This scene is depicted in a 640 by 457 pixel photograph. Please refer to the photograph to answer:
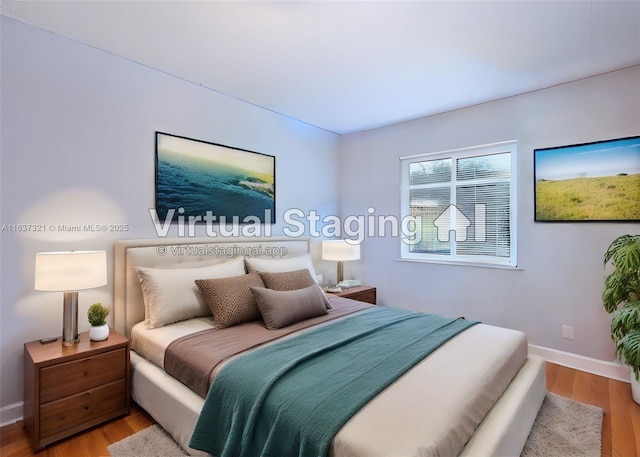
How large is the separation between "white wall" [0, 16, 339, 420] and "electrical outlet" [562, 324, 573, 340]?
372cm

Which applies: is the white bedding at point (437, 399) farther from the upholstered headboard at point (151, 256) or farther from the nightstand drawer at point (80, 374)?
the upholstered headboard at point (151, 256)

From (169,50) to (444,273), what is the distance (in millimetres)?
3367

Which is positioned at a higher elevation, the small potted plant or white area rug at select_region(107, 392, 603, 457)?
the small potted plant

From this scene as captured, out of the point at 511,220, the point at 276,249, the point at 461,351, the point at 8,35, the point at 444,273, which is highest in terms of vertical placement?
the point at 8,35

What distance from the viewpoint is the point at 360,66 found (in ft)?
8.40

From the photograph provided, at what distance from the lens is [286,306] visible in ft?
7.49

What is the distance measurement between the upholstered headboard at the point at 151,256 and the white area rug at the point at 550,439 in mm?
824

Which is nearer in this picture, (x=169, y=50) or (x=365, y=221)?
(x=169, y=50)

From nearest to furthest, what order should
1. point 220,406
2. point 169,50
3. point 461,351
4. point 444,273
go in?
point 220,406
point 461,351
point 169,50
point 444,273

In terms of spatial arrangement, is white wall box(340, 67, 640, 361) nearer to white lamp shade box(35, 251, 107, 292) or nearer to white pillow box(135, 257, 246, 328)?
white pillow box(135, 257, 246, 328)

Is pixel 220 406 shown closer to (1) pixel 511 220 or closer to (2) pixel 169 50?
(2) pixel 169 50

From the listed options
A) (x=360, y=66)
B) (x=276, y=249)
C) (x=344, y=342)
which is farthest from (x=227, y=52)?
(x=344, y=342)

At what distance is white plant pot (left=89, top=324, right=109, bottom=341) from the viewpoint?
2.06 meters

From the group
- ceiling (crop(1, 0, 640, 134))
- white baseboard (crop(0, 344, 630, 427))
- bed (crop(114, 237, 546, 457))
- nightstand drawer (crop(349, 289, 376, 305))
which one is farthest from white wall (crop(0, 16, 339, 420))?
white baseboard (crop(0, 344, 630, 427))
